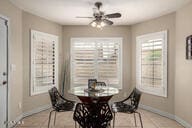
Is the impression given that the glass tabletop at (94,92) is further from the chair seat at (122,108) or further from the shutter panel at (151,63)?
the shutter panel at (151,63)

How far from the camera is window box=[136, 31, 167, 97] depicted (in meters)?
4.54

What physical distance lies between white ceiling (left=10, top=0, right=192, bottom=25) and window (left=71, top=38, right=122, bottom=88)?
1.11 metres

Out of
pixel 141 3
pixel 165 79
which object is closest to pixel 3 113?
pixel 141 3

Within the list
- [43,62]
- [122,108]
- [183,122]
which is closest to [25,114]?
[43,62]

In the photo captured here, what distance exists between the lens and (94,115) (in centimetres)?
281

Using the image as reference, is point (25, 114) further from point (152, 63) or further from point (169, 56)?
point (169, 56)

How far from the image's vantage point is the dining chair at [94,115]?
9.16 ft

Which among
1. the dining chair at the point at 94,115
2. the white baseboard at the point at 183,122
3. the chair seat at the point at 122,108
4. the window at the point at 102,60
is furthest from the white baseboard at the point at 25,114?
the white baseboard at the point at 183,122

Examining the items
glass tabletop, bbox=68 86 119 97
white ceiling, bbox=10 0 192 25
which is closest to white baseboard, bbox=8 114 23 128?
glass tabletop, bbox=68 86 119 97

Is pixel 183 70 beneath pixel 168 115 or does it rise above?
above

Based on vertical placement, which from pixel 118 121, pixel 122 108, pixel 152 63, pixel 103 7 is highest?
pixel 103 7

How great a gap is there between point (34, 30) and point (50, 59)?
0.99 meters

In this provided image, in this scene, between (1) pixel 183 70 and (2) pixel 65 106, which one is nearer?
(2) pixel 65 106

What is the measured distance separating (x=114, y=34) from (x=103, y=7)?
1895 mm
